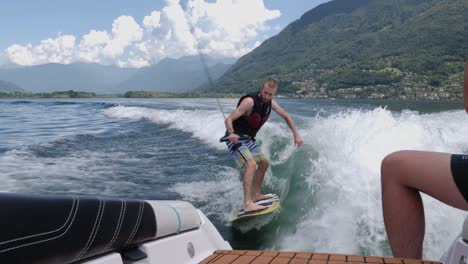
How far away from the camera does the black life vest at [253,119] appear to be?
6.08 meters

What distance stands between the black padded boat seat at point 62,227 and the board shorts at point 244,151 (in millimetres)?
3603

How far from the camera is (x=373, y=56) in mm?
111375

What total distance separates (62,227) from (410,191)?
1561 mm

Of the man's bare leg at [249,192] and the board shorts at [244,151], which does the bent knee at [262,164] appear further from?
the man's bare leg at [249,192]

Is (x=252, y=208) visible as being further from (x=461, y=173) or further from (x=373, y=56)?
(x=373, y=56)

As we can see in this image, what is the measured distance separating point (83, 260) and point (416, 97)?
7159 cm

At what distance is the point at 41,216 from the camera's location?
5.11 feet

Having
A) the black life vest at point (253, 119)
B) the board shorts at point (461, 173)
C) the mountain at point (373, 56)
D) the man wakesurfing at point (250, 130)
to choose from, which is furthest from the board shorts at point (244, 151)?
the mountain at point (373, 56)

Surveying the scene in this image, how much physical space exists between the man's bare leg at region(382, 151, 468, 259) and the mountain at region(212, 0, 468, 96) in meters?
39.0

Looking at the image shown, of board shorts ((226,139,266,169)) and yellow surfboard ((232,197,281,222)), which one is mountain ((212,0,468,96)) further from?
yellow surfboard ((232,197,281,222))

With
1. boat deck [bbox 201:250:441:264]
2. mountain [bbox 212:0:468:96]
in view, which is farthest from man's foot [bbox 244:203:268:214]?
mountain [bbox 212:0:468:96]

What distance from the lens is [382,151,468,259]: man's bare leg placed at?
200 cm

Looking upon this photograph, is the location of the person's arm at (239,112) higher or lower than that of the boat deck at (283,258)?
higher

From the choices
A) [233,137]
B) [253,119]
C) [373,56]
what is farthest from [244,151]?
[373,56]
